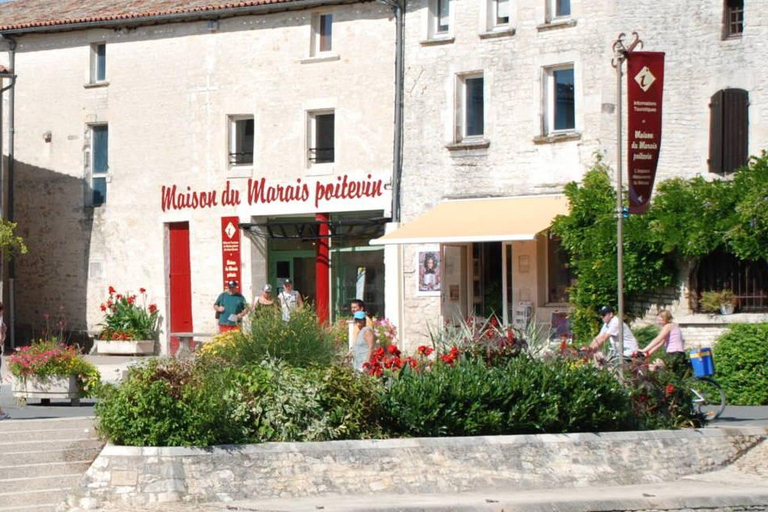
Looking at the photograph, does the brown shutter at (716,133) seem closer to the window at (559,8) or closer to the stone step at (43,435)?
the window at (559,8)

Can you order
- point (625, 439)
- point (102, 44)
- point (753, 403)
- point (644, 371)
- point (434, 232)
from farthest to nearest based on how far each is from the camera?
1. point (102, 44)
2. point (434, 232)
3. point (753, 403)
4. point (644, 371)
5. point (625, 439)

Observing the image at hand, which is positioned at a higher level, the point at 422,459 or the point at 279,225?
the point at 279,225

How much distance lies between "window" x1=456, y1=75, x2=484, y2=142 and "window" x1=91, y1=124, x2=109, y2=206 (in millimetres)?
9612

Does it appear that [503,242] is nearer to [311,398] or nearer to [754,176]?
[754,176]

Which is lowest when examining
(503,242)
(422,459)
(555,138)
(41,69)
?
(422,459)

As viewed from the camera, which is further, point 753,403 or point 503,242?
point 503,242

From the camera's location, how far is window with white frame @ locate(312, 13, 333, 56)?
104 ft

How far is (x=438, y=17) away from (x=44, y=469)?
1673 centimetres

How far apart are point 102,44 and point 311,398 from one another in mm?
20632

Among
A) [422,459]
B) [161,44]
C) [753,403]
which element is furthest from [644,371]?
[161,44]

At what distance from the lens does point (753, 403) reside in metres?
23.1

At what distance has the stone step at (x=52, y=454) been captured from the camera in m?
15.4

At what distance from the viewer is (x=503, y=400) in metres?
16.7

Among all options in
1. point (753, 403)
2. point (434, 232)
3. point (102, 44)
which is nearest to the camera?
point (753, 403)
